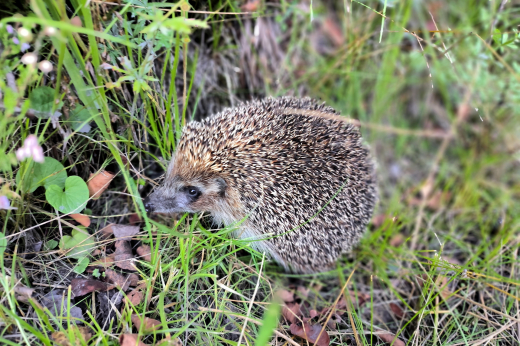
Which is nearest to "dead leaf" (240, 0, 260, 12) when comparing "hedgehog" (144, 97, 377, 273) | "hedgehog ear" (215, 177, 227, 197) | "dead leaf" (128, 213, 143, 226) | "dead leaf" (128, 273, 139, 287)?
"hedgehog" (144, 97, 377, 273)

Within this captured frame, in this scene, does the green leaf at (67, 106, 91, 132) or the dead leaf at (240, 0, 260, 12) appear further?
the dead leaf at (240, 0, 260, 12)

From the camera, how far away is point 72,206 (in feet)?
8.10

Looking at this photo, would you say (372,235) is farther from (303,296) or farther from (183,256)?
(183,256)

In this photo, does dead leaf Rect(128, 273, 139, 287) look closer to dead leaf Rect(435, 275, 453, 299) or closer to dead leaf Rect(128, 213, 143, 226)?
dead leaf Rect(128, 213, 143, 226)

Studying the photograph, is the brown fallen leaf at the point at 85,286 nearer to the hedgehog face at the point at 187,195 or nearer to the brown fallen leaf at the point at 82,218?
the brown fallen leaf at the point at 82,218

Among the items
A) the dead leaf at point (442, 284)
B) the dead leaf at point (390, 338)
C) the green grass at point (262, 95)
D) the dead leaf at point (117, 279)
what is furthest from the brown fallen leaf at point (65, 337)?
the dead leaf at point (442, 284)

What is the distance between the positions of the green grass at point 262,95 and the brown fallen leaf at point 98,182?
9cm

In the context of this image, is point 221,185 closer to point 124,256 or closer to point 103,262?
point 124,256

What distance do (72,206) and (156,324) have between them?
0.99 metres

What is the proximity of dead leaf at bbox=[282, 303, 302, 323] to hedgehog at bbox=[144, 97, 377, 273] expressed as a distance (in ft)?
1.17

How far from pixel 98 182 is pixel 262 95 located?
1.94m

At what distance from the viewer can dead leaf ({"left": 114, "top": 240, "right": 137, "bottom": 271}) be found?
257cm

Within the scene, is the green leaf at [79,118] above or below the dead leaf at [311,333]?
above

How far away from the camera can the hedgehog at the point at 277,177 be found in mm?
2721
